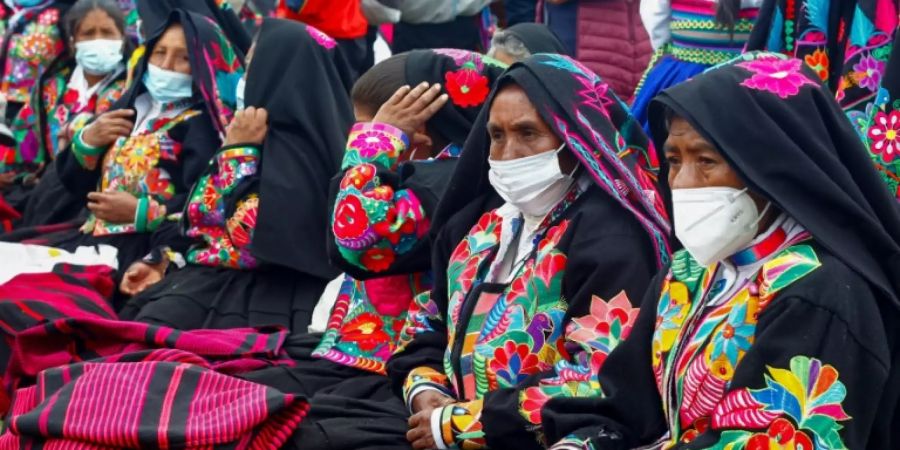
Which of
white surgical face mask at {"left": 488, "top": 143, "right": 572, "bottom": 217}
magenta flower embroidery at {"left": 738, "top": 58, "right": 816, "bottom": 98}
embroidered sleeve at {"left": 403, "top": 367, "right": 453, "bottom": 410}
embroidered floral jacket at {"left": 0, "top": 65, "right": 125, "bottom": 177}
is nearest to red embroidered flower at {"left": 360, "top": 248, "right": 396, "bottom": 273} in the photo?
→ embroidered sleeve at {"left": 403, "top": 367, "right": 453, "bottom": 410}

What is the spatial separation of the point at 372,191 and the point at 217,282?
1288 millimetres

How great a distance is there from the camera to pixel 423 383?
380cm

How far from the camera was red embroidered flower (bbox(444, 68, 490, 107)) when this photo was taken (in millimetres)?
4445

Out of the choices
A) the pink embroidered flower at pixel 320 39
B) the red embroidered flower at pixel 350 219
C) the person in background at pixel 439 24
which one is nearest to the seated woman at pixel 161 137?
the pink embroidered flower at pixel 320 39

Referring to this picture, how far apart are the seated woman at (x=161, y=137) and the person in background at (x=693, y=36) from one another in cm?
166

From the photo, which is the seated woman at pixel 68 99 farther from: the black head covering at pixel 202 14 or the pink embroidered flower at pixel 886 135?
the pink embroidered flower at pixel 886 135

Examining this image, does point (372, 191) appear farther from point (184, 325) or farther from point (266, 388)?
point (184, 325)

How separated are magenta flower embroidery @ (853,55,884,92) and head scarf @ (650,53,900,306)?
153 cm

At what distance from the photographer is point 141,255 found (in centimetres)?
590

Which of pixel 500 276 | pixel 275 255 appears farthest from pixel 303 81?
pixel 500 276

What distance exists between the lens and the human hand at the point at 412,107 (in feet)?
14.5

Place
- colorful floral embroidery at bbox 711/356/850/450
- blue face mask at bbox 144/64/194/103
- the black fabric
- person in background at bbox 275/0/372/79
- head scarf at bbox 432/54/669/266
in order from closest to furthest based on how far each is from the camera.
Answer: colorful floral embroidery at bbox 711/356/850/450 < head scarf at bbox 432/54/669/266 < blue face mask at bbox 144/64/194/103 < person in background at bbox 275/0/372/79 < the black fabric

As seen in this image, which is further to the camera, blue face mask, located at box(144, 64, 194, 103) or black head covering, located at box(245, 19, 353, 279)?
blue face mask, located at box(144, 64, 194, 103)

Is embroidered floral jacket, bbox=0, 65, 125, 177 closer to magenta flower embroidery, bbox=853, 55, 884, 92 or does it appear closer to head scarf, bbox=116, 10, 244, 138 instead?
head scarf, bbox=116, 10, 244, 138
